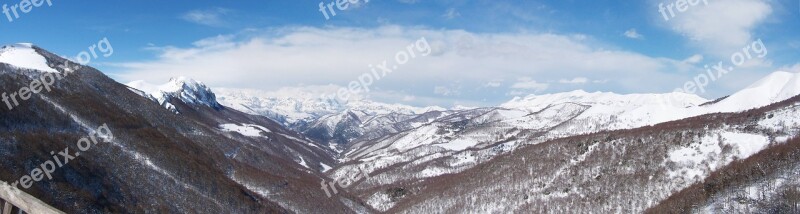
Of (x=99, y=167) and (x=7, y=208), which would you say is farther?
(x=99, y=167)

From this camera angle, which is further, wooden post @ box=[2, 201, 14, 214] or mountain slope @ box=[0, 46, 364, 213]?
mountain slope @ box=[0, 46, 364, 213]

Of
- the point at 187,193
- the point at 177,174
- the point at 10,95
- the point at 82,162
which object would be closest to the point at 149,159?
the point at 177,174

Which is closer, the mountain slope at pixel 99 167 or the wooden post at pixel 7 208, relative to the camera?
the wooden post at pixel 7 208

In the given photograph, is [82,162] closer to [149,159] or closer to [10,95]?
[149,159]

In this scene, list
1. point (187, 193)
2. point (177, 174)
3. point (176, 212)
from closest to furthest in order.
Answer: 1. point (176, 212)
2. point (187, 193)
3. point (177, 174)

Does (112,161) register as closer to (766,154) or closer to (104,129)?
(104,129)

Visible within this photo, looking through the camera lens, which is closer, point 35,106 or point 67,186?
point 67,186

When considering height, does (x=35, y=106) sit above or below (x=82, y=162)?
above

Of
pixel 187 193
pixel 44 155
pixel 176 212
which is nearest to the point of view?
pixel 44 155

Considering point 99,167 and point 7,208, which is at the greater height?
point 7,208

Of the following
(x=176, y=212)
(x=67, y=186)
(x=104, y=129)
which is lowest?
(x=176, y=212)
